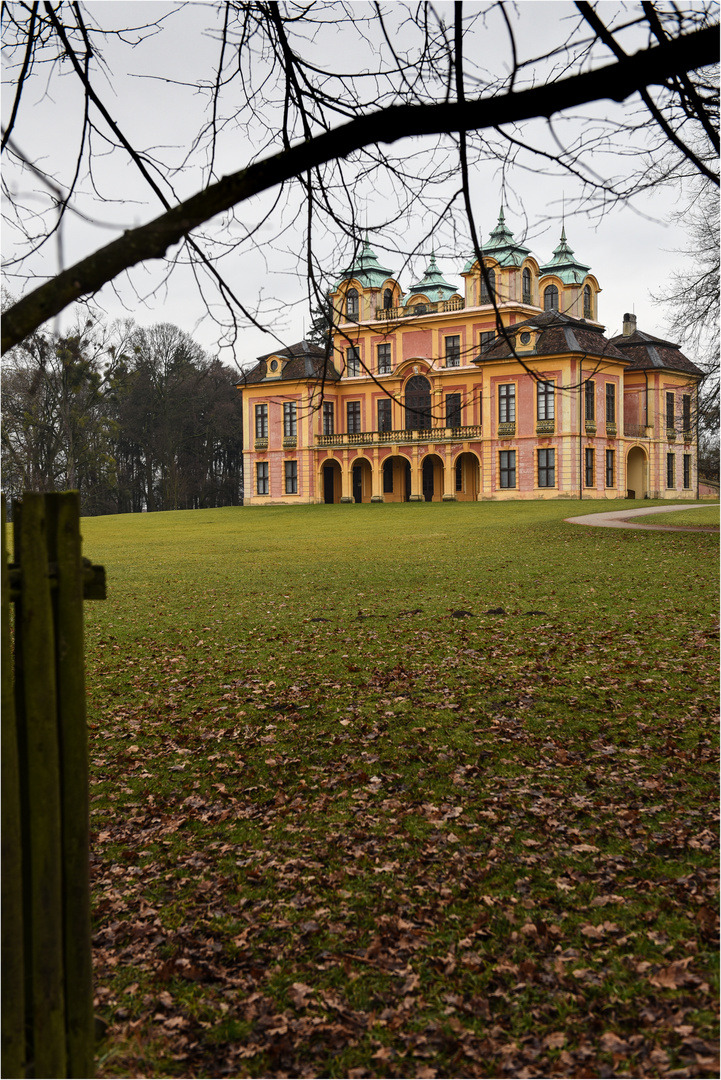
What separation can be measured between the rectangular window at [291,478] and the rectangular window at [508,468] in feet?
46.1

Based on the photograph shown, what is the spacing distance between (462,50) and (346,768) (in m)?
4.71

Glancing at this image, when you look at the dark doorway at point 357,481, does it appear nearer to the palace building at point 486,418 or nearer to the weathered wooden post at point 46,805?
the palace building at point 486,418

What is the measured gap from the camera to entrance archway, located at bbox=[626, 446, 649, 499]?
176 ft

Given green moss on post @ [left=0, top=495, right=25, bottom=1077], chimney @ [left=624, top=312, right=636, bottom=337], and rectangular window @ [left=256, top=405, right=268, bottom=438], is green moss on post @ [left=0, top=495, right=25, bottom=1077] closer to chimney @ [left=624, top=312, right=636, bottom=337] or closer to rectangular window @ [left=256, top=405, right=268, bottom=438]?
rectangular window @ [left=256, top=405, right=268, bottom=438]

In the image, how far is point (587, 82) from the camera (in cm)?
376

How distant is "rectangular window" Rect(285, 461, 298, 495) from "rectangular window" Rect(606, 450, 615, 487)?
19244 millimetres

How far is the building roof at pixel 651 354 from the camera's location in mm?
52750

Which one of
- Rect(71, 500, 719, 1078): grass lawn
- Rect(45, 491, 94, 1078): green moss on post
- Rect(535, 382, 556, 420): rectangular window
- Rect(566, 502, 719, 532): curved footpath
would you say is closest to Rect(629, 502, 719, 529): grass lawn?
Rect(566, 502, 719, 532): curved footpath

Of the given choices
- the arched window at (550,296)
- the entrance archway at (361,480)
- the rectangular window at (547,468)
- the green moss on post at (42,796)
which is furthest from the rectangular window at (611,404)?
the green moss on post at (42,796)

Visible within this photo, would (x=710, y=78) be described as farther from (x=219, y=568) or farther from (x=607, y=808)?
(x=219, y=568)

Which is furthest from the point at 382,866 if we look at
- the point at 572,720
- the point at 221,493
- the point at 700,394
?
the point at 221,493

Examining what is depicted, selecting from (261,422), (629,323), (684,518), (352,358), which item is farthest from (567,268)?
(352,358)

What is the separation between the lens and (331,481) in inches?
2333

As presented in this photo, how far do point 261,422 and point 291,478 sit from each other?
4.31 meters
